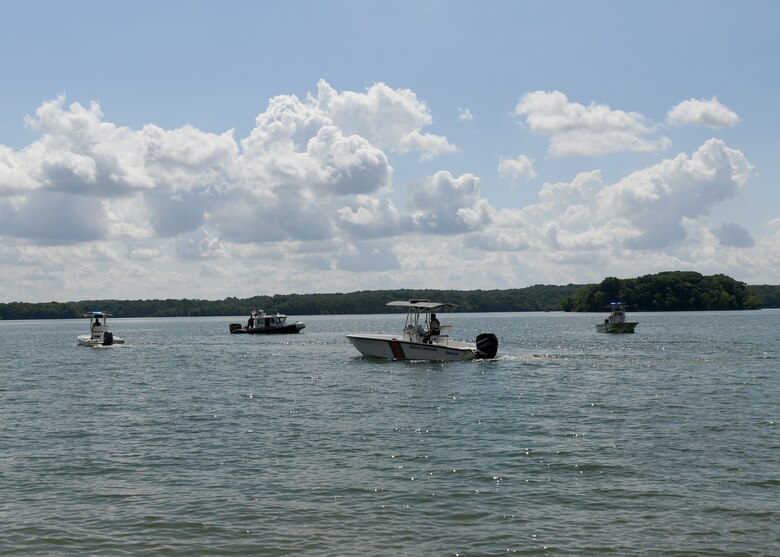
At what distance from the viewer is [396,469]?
20141mm

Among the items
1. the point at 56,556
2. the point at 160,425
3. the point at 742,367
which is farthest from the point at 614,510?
the point at 742,367

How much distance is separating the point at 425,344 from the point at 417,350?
0.77 metres

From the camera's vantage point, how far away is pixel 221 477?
19.3 metres

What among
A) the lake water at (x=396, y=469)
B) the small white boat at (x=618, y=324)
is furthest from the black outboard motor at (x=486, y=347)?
the small white boat at (x=618, y=324)

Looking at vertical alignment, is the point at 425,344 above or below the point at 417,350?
above

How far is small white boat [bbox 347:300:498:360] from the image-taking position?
54.5 metres

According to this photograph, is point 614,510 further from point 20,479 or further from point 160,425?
point 160,425

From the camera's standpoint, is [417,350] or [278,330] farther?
[278,330]

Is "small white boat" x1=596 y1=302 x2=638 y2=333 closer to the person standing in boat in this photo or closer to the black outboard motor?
the black outboard motor

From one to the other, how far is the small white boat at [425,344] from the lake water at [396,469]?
40.4 feet

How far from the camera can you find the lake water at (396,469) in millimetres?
14398

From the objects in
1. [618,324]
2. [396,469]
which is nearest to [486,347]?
[396,469]

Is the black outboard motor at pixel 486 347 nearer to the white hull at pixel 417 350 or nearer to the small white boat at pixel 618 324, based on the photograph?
the white hull at pixel 417 350

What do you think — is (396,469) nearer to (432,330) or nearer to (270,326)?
(432,330)
